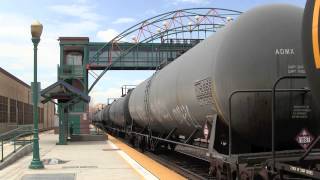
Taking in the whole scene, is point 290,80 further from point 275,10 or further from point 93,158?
point 93,158

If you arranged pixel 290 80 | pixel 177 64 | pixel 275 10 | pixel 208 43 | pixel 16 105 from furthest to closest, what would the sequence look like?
pixel 16 105
pixel 177 64
pixel 208 43
pixel 275 10
pixel 290 80

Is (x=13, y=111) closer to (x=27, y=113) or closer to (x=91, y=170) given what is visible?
(x=27, y=113)

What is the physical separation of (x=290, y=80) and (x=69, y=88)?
21107 millimetres

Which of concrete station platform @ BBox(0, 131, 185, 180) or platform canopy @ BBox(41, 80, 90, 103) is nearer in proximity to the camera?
concrete station platform @ BBox(0, 131, 185, 180)

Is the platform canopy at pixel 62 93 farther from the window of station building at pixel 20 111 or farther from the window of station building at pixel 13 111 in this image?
the window of station building at pixel 20 111

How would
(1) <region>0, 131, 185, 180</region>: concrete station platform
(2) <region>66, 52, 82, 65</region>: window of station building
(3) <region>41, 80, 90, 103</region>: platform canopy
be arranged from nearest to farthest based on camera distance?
(1) <region>0, 131, 185, 180</region>: concrete station platform → (3) <region>41, 80, 90, 103</region>: platform canopy → (2) <region>66, 52, 82, 65</region>: window of station building

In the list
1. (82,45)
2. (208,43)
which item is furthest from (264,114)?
(82,45)

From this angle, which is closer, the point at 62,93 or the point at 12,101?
the point at 62,93

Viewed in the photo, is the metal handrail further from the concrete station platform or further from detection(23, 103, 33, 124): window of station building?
detection(23, 103, 33, 124): window of station building

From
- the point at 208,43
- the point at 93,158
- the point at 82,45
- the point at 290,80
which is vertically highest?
the point at 82,45

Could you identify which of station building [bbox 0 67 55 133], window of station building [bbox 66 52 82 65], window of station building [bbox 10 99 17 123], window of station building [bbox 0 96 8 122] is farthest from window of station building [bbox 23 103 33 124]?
window of station building [bbox 0 96 8 122]

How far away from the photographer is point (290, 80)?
7.57 m

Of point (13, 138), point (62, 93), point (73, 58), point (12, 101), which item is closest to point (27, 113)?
point (73, 58)

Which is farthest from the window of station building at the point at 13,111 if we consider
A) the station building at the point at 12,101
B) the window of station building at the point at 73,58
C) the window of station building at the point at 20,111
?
the window of station building at the point at 73,58
